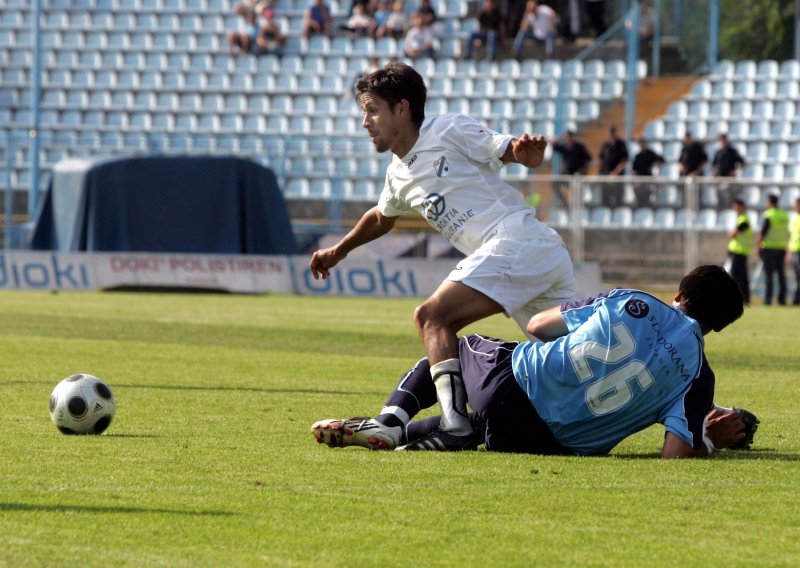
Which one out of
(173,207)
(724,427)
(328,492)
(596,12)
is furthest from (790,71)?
(328,492)

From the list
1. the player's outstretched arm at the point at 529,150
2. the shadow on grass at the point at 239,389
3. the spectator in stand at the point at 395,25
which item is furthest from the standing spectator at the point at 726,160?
the player's outstretched arm at the point at 529,150

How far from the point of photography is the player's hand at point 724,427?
6.73 meters

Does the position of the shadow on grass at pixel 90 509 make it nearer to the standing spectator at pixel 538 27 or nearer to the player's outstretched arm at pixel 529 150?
the player's outstretched arm at pixel 529 150

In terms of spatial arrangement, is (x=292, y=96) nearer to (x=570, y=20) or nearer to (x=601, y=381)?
(x=570, y=20)

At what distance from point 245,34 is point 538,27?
278 inches

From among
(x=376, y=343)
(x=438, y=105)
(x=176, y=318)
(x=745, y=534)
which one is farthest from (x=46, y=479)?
(x=438, y=105)

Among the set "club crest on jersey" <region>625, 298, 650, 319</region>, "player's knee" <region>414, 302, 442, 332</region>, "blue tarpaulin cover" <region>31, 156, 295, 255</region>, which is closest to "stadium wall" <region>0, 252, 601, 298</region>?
"blue tarpaulin cover" <region>31, 156, 295, 255</region>

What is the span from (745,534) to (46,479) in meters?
2.57

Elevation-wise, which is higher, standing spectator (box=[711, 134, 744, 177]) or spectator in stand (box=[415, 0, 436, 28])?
spectator in stand (box=[415, 0, 436, 28])

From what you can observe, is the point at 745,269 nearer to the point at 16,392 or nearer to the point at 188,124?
the point at 188,124

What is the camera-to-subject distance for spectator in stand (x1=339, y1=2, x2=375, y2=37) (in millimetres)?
35250

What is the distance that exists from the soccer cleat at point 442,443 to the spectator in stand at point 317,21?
29762 mm

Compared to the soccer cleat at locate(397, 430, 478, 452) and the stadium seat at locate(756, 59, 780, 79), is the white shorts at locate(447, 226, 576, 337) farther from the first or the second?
the stadium seat at locate(756, 59, 780, 79)

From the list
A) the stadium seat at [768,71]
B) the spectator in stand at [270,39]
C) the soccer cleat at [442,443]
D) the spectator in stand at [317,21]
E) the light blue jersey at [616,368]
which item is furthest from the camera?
the spectator in stand at [317,21]
